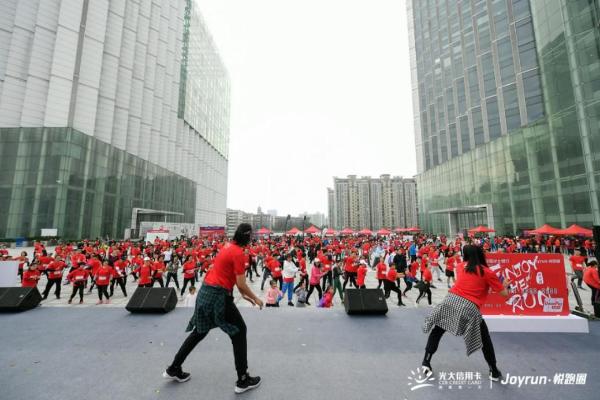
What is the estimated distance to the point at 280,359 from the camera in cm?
412

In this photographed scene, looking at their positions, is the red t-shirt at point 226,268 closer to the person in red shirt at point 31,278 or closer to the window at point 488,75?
the person in red shirt at point 31,278

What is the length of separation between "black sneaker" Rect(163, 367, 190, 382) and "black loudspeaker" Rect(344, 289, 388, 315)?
3.80 metres

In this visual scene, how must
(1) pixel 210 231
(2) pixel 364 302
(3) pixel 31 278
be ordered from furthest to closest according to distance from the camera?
(1) pixel 210 231 < (3) pixel 31 278 < (2) pixel 364 302

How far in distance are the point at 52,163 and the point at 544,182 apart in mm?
Result: 54628

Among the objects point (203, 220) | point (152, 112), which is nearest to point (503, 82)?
point (152, 112)

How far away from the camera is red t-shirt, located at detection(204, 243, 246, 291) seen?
332 cm

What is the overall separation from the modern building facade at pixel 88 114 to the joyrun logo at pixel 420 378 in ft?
119

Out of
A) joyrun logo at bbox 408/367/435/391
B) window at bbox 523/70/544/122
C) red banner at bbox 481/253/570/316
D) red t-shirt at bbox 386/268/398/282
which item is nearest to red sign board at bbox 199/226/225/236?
red t-shirt at bbox 386/268/398/282

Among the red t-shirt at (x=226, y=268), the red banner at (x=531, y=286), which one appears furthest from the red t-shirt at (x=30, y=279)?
the red banner at (x=531, y=286)

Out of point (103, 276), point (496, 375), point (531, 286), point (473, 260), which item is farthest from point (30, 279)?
point (531, 286)

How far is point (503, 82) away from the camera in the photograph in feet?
128

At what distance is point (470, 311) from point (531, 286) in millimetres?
3789

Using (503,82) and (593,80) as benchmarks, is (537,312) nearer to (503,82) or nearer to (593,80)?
(593,80)

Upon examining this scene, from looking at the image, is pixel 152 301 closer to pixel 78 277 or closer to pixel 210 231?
pixel 78 277
